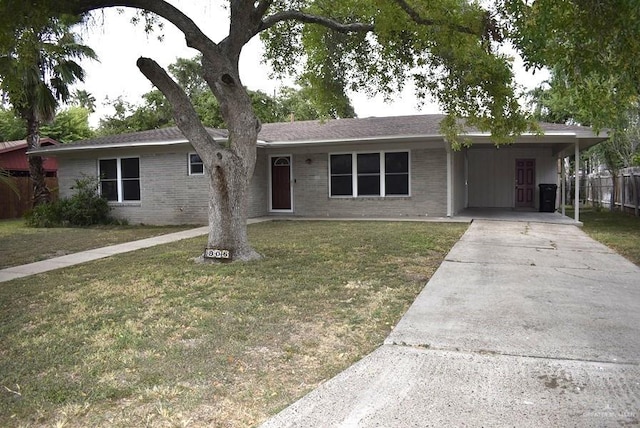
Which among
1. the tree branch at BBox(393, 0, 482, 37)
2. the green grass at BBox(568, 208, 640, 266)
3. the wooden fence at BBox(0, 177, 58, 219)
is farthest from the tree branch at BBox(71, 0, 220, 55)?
the wooden fence at BBox(0, 177, 58, 219)

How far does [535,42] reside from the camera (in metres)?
4.57

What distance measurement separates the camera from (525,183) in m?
21.9

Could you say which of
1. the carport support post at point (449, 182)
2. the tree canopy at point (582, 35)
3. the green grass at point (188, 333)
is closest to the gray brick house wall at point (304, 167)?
the carport support post at point (449, 182)

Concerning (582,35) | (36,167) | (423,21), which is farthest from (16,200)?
(582,35)

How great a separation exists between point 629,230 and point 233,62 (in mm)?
11173

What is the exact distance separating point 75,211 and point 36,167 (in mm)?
4131

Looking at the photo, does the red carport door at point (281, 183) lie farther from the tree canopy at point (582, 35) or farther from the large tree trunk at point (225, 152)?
the tree canopy at point (582, 35)

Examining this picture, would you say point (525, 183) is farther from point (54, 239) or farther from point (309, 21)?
point (54, 239)

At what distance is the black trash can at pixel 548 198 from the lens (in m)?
19.2

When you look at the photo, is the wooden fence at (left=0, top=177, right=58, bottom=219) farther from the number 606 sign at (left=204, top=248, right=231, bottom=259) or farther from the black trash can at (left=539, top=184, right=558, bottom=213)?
the black trash can at (left=539, top=184, right=558, bottom=213)

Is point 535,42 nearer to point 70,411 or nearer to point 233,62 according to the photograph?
point 70,411

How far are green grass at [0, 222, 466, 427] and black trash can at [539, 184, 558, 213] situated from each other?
1195 cm

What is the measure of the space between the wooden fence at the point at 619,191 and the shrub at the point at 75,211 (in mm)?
19026

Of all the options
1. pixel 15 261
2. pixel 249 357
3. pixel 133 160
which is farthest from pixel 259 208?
pixel 249 357
